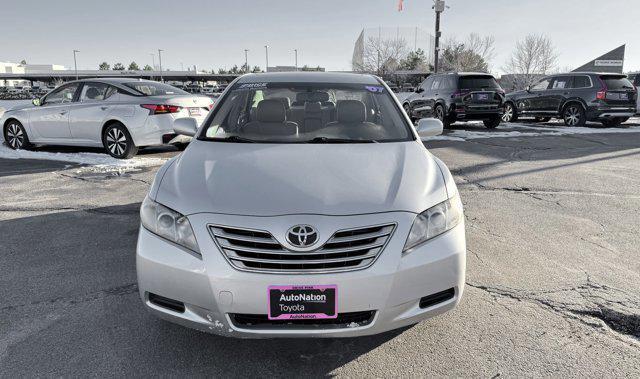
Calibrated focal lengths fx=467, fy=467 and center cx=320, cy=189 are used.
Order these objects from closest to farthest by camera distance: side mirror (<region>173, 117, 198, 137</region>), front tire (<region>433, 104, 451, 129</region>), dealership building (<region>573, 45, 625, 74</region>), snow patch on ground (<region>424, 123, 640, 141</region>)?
side mirror (<region>173, 117, 198, 137</region>), snow patch on ground (<region>424, 123, 640, 141</region>), front tire (<region>433, 104, 451, 129</region>), dealership building (<region>573, 45, 625, 74</region>)

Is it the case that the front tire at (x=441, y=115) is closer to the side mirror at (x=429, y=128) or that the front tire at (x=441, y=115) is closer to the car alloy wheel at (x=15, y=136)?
the side mirror at (x=429, y=128)

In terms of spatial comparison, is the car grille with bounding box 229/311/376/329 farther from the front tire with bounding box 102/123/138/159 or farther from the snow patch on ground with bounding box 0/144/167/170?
the front tire with bounding box 102/123/138/159

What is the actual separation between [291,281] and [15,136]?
9.93m

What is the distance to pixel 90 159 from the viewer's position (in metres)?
8.64

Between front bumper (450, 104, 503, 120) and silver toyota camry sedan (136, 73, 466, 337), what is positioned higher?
front bumper (450, 104, 503, 120)

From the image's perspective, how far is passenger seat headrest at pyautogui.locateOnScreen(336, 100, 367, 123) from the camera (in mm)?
3811

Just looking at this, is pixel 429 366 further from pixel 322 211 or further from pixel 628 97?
pixel 628 97

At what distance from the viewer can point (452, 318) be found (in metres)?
3.01

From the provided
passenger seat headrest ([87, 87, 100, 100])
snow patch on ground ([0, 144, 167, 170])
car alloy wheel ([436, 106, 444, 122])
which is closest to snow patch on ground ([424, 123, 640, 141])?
car alloy wheel ([436, 106, 444, 122])

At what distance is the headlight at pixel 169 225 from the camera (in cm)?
239

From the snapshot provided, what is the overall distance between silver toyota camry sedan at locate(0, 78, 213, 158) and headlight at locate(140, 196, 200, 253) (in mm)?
6034

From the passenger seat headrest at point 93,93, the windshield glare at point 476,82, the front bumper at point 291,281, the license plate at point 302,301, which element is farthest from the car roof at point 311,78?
the windshield glare at point 476,82

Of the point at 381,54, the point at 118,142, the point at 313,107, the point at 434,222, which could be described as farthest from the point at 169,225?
the point at 381,54

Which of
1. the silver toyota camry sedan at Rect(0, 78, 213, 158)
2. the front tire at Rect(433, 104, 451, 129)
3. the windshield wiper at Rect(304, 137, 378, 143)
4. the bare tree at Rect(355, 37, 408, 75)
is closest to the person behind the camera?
the windshield wiper at Rect(304, 137, 378, 143)
